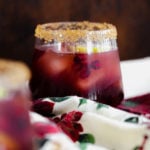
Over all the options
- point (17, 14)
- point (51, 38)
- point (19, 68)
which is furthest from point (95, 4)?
point (19, 68)

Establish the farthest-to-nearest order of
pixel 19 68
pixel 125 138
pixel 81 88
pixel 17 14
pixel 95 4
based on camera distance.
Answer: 1. pixel 95 4
2. pixel 17 14
3. pixel 81 88
4. pixel 125 138
5. pixel 19 68

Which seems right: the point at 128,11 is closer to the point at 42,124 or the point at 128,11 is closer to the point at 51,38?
the point at 51,38

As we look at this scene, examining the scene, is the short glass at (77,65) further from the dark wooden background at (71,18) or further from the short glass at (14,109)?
the short glass at (14,109)

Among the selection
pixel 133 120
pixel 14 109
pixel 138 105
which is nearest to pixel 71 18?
pixel 138 105

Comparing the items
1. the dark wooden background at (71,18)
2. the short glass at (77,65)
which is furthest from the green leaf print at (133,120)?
the dark wooden background at (71,18)

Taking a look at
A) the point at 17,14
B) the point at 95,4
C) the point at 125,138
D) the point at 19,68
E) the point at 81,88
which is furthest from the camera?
the point at 95,4

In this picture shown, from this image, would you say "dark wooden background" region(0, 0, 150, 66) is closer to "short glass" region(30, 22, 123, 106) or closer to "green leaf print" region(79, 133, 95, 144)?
"short glass" region(30, 22, 123, 106)
